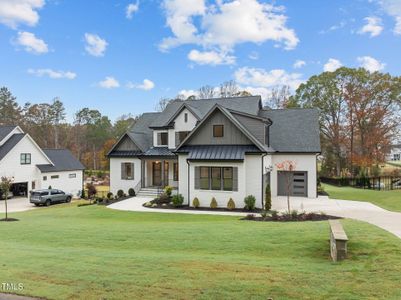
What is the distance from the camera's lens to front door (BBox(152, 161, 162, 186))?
96.3ft

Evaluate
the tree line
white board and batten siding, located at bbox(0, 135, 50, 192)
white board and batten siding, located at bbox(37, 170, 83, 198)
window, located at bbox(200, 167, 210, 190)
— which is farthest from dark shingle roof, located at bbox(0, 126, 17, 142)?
window, located at bbox(200, 167, 210, 190)

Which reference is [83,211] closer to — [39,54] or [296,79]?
[39,54]

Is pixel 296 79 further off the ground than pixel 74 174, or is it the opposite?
pixel 296 79

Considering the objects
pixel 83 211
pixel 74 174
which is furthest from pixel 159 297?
pixel 74 174

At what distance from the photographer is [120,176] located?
29.5 m

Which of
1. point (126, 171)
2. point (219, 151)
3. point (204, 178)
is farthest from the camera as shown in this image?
point (126, 171)

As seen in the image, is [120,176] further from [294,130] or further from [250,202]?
[294,130]

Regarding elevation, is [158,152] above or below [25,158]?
above

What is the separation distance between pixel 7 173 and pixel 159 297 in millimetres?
34240

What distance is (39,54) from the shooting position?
112 ft

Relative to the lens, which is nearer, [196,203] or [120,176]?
[196,203]

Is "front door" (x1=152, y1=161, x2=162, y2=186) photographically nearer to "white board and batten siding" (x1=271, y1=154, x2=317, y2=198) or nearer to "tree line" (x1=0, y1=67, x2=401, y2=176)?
"white board and batten siding" (x1=271, y1=154, x2=317, y2=198)

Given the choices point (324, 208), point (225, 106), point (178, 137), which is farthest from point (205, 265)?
point (225, 106)

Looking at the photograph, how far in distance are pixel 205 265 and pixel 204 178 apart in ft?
47.1
